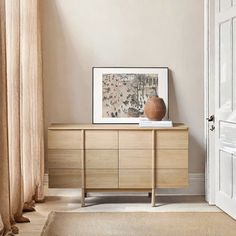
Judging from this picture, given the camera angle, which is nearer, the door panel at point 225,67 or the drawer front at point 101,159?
the door panel at point 225,67

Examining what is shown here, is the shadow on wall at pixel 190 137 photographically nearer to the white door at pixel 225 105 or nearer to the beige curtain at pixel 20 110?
the white door at pixel 225 105

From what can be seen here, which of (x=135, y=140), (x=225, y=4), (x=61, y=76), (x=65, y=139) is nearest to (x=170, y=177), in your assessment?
(x=135, y=140)

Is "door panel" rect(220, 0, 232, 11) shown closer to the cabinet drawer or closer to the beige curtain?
the cabinet drawer

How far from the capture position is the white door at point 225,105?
467 cm

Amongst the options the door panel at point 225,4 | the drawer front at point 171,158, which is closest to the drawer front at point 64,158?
the drawer front at point 171,158

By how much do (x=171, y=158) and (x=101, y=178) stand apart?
69 centimetres

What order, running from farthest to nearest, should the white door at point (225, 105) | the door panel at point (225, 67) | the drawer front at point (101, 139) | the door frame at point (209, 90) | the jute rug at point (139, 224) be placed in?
1. the door frame at point (209, 90)
2. the drawer front at point (101, 139)
3. the door panel at point (225, 67)
4. the white door at point (225, 105)
5. the jute rug at point (139, 224)

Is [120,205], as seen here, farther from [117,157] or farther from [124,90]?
[124,90]

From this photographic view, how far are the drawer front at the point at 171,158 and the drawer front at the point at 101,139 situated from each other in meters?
0.43

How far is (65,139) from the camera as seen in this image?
5.06 m

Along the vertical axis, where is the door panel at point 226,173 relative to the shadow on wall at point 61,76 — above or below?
below

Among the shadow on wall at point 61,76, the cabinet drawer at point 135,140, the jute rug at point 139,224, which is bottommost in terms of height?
the jute rug at point 139,224

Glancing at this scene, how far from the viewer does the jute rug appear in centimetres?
412

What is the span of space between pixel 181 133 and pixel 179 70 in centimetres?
85
